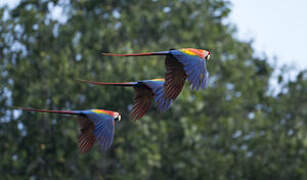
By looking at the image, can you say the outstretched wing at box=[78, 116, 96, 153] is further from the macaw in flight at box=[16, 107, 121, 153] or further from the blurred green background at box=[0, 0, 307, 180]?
the blurred green background at box=[0, 0, 307, 180]

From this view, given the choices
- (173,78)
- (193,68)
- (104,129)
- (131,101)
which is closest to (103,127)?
(104,129)

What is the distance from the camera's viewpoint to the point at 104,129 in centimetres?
297

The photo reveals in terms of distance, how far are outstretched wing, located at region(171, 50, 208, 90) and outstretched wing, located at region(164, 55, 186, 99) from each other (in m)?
0.03

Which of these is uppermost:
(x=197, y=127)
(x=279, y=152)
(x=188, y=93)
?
(x=188, y=93)

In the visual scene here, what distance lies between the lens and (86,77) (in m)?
12.5

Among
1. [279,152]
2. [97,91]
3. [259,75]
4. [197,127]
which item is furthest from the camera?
→ [259,75]

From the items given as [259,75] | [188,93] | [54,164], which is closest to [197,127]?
[188,93]

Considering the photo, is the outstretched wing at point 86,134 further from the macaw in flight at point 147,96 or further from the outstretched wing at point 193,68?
the outstretched wing at point 193,68

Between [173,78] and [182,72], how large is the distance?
6 cm

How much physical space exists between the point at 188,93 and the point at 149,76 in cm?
94

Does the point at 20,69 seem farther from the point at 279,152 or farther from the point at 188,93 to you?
the point at 279,152

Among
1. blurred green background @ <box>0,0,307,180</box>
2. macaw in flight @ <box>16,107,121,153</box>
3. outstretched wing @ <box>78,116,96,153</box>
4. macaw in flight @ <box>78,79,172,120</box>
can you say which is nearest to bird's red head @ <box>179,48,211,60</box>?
macaw in flight @ <box>78,79,172,120</box>

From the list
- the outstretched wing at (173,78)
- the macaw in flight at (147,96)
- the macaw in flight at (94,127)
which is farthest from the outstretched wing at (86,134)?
the outstretched wing at (173,78)

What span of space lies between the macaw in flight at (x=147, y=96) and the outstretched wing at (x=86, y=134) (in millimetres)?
242
